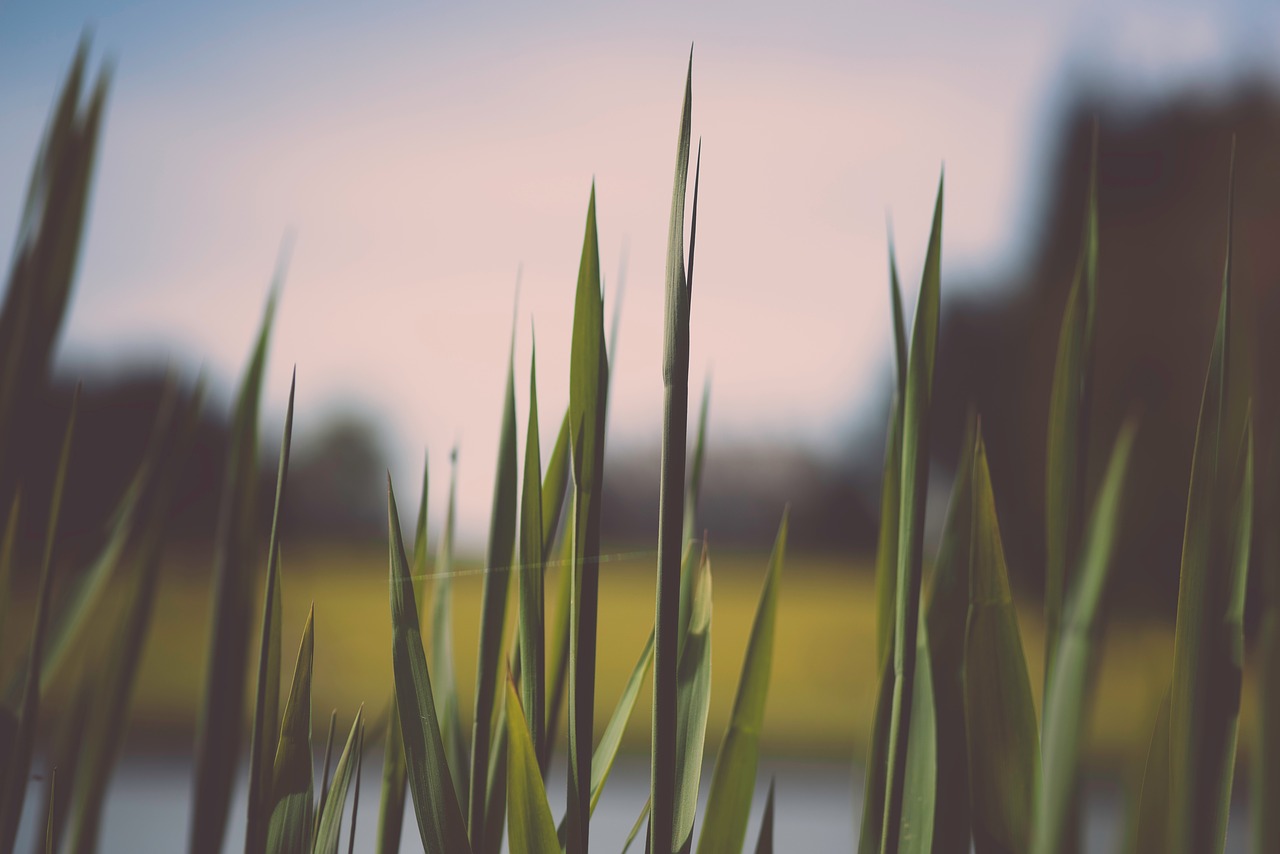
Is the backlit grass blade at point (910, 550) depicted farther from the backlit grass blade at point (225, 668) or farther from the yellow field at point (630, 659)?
the yellow field at point (630, 659)

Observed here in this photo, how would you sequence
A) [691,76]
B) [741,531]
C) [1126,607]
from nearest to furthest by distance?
1. [691,76]
2. [1126,607]
3. [741,531]

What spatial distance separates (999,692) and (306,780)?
5.7 inches

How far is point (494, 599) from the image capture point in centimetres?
22

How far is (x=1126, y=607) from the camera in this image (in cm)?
339

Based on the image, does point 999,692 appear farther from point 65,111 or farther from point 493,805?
point 65,111

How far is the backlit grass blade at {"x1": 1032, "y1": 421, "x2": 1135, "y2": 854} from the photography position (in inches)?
5.1

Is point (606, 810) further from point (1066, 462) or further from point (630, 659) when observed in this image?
point (1066, 462)

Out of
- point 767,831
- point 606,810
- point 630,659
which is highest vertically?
point 767,831

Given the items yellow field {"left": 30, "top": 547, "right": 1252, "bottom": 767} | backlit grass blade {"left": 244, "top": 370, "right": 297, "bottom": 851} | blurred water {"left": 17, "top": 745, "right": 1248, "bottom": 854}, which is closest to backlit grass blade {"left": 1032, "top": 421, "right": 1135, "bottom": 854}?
backlit grass blade {"left": 244, "top": 370, "right": 297, "bottom": 851}

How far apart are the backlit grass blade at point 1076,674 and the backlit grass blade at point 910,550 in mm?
26

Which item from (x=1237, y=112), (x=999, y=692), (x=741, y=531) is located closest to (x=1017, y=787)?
(x=999, y=692)

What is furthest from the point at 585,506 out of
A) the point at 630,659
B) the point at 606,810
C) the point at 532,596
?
the point at 630,659

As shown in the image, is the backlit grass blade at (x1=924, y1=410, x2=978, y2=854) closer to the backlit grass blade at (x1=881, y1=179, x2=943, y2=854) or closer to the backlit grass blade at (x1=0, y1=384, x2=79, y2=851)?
the backlit grass blade at (x1=881, y1=179, x2=943, y2=854)

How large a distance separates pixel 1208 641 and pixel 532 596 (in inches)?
5.0
